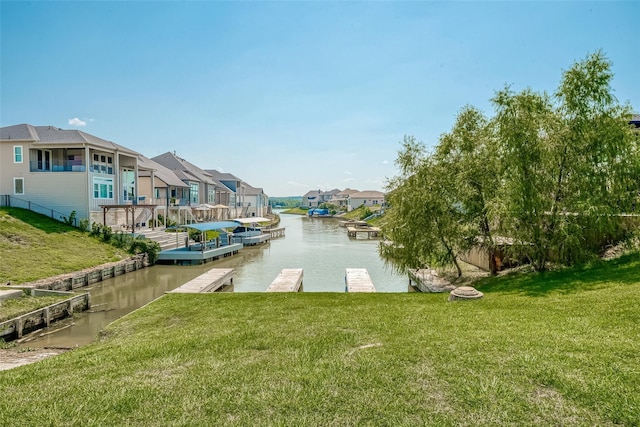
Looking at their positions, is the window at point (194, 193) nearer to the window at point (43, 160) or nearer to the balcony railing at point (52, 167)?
the window at point (43, 160)

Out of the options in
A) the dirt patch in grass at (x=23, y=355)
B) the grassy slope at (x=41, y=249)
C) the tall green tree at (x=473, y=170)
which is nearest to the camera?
the dirt patch in grass at (x=23, y=355)

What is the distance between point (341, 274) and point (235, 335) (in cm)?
1520

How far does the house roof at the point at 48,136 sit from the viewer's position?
86.9 ft

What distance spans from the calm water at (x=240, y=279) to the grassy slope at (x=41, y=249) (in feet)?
6.81

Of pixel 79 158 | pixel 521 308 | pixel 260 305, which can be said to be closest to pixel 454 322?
pixel 521 308

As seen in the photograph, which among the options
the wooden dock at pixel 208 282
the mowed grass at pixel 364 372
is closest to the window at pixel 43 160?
the wooden dock at pixel 208 282

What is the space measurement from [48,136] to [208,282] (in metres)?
19.9

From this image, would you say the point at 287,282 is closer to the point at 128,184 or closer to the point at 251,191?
the point at 128,184

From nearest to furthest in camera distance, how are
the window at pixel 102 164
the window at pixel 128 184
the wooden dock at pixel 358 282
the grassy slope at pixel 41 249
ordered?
the wooden dock at pixel 358 282
the grassy slope at pixel 41 249
the window at pixel 102 164
the window at pixel 128 184

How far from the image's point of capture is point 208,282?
16984mm

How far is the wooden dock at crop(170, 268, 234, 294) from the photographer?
1560 centimetres

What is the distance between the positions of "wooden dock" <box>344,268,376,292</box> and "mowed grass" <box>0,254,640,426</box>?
6839 mm

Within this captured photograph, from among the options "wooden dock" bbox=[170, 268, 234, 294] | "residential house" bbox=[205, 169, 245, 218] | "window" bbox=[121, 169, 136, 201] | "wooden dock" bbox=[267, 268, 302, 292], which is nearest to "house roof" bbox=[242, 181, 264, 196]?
"residential house" bbox=[205, 169, 245, 218]

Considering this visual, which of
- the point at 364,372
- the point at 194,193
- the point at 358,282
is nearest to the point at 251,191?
the point at 194,193
